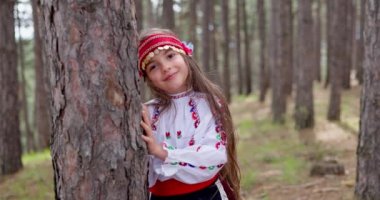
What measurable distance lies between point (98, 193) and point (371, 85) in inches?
140

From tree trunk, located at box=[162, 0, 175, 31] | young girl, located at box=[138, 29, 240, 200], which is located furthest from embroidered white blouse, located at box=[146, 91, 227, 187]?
tree trunk, located at box=[162, 0, 175, 31]

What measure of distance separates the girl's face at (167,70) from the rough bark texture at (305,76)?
9.75m

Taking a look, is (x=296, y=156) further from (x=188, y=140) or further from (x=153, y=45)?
(x=153, y=45)

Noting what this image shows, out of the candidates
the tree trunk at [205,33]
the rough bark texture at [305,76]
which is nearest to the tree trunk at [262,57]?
the tree trunk at [205,33]

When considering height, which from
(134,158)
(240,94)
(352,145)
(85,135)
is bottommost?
(240,94)

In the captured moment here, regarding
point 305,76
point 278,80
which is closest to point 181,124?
point 305,76

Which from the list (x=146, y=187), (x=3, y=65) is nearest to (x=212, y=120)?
(x=146, y=187)

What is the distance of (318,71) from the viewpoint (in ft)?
91.7

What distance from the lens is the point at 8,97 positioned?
30.1 feet

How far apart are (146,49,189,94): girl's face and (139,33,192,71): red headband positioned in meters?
0.02

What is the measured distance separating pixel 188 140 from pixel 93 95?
0.64 metres

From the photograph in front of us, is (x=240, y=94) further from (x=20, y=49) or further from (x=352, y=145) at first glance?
(x=352, y=145)

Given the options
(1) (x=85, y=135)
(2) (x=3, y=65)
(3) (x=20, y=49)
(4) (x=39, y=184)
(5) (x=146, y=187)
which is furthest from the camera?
(3) (x=20, y=49)

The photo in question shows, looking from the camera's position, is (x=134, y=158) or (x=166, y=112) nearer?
(x=134, y=158)
